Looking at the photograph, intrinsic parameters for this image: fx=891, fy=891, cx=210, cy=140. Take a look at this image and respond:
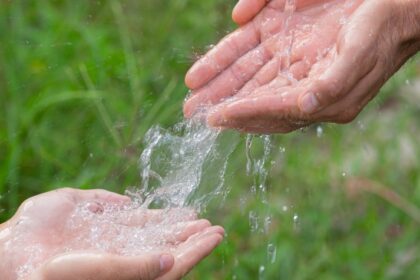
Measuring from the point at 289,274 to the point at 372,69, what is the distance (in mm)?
970

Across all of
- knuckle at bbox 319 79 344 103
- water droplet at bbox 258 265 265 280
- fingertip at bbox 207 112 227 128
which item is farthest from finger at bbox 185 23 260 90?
water droplet at bbox 258 265 265 280

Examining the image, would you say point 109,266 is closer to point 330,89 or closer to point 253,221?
point 330,89

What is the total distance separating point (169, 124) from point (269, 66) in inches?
31.6

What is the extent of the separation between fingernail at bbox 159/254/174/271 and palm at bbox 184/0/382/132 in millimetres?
414

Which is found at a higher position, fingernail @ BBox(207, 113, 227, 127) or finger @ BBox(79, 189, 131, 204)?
fingernail @ BBox(207, 113, 227, 127)

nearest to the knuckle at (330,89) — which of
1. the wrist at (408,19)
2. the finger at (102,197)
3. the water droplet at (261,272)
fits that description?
the wrist at (408,19)

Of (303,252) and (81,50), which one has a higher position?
(81,50)

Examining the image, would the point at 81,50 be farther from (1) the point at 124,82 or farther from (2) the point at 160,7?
(2) the point at 160,7

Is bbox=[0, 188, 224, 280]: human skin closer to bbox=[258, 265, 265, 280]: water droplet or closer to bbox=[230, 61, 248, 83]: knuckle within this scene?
bbox=[230, 61, 248, 83]: knuckle

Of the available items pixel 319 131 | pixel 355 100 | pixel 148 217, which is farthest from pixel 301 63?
pixel 319 131

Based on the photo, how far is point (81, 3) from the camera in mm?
3609

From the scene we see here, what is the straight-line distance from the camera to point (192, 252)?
2002mm

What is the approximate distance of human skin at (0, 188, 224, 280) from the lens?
74.5 inches

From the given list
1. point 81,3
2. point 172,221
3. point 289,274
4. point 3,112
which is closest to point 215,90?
point 172,221
